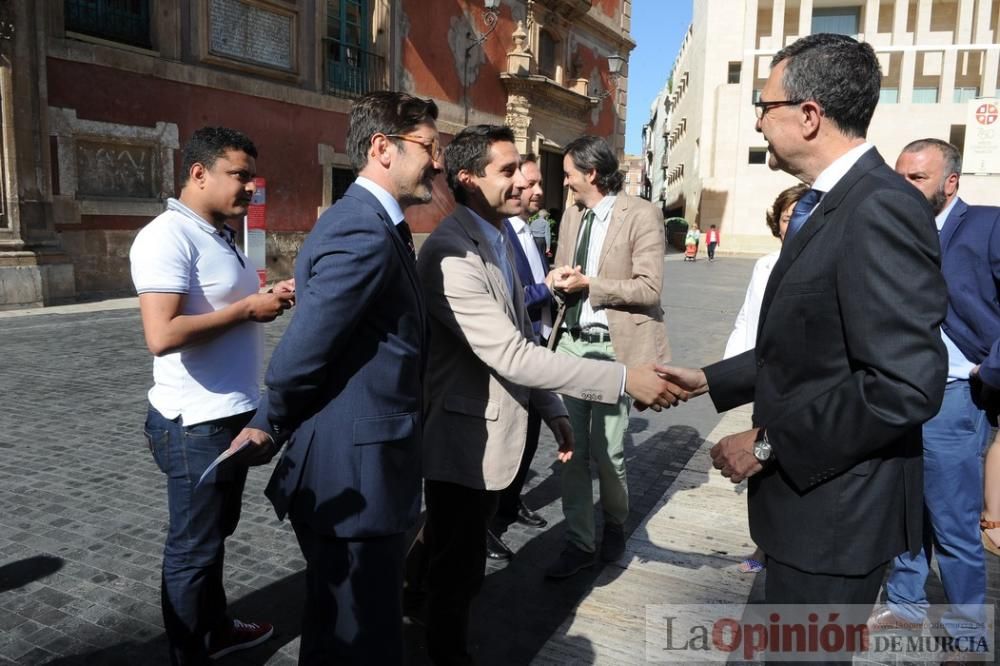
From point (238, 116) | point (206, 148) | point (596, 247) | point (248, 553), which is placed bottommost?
point (248, 553)

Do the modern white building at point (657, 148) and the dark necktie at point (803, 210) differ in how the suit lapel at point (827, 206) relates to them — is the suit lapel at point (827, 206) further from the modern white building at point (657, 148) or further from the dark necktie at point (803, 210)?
the modern white building at point (657, 148)

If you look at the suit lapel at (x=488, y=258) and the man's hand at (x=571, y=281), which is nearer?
the suit lapel at (x=488, y=258)

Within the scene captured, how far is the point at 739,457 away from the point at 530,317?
2.34 m

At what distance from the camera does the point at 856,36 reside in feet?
128

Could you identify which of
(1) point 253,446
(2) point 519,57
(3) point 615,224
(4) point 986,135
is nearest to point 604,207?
(3) point 615,224

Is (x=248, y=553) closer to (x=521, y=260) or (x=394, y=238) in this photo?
(x=521, y=260)

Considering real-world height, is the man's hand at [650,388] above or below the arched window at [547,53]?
below

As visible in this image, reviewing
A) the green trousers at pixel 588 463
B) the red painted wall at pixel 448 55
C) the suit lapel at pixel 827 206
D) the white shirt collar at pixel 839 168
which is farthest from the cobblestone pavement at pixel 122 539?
the red painted wall at pixel 448 55

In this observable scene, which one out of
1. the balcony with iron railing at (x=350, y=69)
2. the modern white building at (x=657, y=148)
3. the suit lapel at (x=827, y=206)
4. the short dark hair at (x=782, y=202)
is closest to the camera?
the suit lapel at (x=827, y=206)

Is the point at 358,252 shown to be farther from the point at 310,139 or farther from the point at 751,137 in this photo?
the point at 751,137

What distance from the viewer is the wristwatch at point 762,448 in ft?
6.20

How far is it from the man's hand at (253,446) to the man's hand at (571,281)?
1.76m

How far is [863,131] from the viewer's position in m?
1.94

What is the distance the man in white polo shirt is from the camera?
2500 mm
